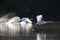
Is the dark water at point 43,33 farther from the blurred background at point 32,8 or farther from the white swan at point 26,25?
the blurred background at point 32,8

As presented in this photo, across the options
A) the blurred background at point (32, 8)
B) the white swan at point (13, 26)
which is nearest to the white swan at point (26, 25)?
the white swan at point (13, 26)

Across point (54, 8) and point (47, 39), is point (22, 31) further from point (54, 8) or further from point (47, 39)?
point (54, 8)

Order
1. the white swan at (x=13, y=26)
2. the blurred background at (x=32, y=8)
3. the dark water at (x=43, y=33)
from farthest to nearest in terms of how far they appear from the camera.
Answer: the blurred background at (x=32, y=8), the white swan at (x=13, y=26), the dark water at (x=43, y=33)

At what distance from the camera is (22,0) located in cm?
311

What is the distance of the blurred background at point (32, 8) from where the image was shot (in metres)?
3.04

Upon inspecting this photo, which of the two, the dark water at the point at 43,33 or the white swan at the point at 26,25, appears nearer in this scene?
the dark water at the point at 43,33

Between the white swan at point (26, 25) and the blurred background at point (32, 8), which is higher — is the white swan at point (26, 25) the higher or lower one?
the lower one

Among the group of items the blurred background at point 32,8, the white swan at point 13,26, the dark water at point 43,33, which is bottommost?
the dark water at point 43,33

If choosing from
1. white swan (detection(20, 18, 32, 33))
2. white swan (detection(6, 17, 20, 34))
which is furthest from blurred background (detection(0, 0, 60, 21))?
white swan (detection(6, 17, 20, 34))

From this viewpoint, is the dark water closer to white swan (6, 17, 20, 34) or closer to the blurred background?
white swan (6, 17, 20, 34)

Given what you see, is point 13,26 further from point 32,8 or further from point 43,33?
point 32,8

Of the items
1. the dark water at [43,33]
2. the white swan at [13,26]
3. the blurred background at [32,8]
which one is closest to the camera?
the dark water at [43,33]

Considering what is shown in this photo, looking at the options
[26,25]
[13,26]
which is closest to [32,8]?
[26,25]

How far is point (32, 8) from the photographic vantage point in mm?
3072
